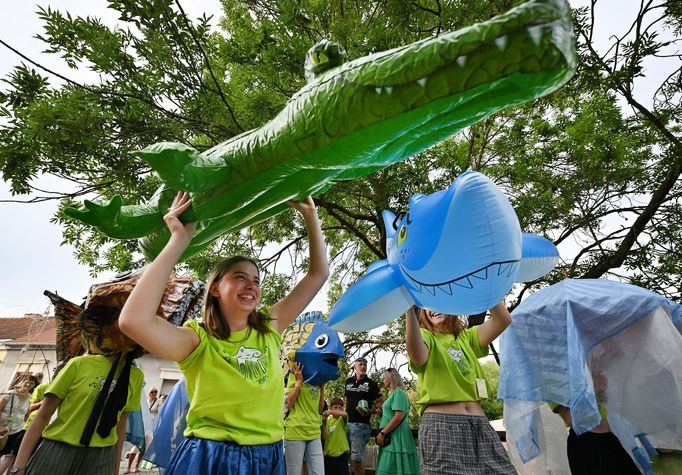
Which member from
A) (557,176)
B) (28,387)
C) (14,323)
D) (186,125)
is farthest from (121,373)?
(14,323)

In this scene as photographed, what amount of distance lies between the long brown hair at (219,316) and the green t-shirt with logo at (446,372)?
1169mm

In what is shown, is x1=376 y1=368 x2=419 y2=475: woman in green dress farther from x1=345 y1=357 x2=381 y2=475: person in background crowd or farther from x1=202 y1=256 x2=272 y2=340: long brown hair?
x1=202 y1=256 x2=272 y2=340: long brown hair

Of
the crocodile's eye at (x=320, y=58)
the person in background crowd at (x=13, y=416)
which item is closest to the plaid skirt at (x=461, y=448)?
the crocodile's eye at (x=320, y=58)

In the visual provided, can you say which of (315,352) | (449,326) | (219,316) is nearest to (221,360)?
(219,316)

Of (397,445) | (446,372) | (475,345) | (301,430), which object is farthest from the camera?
(301,430)

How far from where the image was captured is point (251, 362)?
1.45m

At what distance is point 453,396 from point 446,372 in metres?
0.14

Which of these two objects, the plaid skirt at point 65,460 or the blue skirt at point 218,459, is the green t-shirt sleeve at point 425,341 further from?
the plaid skirt at point 65,460

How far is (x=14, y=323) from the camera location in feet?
65.9

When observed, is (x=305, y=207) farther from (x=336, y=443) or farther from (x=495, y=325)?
(x=336, y=443)

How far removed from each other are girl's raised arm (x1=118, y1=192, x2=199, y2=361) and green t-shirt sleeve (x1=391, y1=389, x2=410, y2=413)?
327 cm

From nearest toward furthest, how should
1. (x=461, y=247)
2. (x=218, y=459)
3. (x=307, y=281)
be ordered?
(x=218, y=459) → (x=461, y=247) → (x=307, y=281)

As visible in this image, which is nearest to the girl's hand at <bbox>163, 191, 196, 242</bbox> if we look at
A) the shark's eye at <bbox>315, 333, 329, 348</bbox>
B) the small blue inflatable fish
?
the small blue inflatable fish

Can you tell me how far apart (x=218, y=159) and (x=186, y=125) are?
6.96 feet
